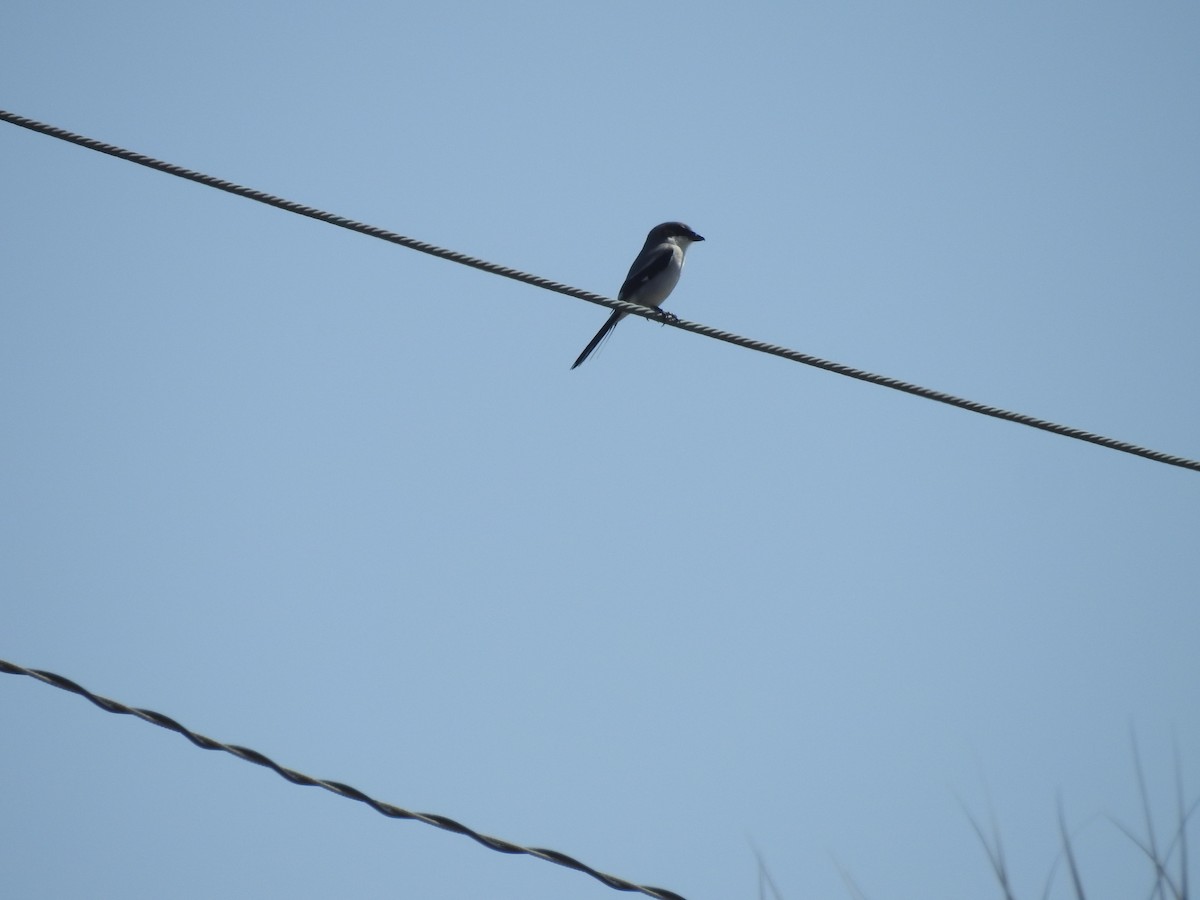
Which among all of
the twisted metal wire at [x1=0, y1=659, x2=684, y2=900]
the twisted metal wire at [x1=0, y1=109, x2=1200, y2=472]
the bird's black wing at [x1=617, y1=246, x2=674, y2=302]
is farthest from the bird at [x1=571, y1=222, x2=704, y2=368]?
the twisted metal wire at [x1=0, y1=659, x2=684, y2=900]

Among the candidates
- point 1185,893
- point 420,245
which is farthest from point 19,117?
point 1185,893

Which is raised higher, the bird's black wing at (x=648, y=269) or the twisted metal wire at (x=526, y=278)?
the bird's black wing at (x=648, y=269)

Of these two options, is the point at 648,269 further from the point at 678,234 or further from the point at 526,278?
the point at 526,278

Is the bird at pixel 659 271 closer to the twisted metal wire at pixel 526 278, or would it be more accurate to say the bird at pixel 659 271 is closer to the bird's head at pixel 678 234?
the bird's head at pixel 678 234

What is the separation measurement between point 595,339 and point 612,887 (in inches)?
258

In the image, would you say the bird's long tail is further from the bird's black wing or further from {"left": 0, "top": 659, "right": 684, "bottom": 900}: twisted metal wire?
{"left": 0, "top": 659, "right": 684, "bottom": 900}: twisted metal wire

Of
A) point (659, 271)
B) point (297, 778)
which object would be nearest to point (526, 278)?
point (297, 778)

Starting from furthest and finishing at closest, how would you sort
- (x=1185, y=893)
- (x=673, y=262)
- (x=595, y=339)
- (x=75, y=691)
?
(x=673, y=262) → (x=595, y=339) → (x=1185, y=893) → (x=75, y=691)

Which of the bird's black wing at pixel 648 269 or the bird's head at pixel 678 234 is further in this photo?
the bird's head at pixel 678 234

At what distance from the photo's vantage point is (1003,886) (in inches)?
142

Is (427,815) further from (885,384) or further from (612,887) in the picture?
(885,384)

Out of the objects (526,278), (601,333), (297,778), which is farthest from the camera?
(601,333)

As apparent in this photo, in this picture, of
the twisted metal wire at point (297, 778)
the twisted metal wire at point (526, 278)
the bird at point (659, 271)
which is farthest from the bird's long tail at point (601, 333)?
the twisted metal wire at point (297, 778)

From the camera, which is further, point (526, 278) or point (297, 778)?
point (526, 278)
